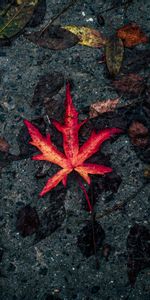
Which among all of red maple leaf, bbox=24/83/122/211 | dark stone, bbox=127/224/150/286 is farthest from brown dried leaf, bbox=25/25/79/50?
dark stone, bbox=127/224/150/286

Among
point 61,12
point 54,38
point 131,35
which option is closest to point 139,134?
point 131,35

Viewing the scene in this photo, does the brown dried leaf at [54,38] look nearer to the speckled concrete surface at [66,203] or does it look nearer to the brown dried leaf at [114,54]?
the speckled concrete surface at [66,203]

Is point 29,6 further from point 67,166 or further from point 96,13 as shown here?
point 67,166

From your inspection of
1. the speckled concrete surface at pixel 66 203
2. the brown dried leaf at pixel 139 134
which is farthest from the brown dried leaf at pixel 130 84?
the brown dried leaf at pixel 139 134

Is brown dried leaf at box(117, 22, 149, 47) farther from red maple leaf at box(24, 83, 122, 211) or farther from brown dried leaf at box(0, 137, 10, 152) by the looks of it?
brown dried leaf at box(0, 137, 10, 152)

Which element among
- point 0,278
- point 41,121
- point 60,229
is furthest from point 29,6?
point 0,278

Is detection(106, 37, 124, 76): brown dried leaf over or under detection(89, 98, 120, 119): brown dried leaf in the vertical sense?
over
